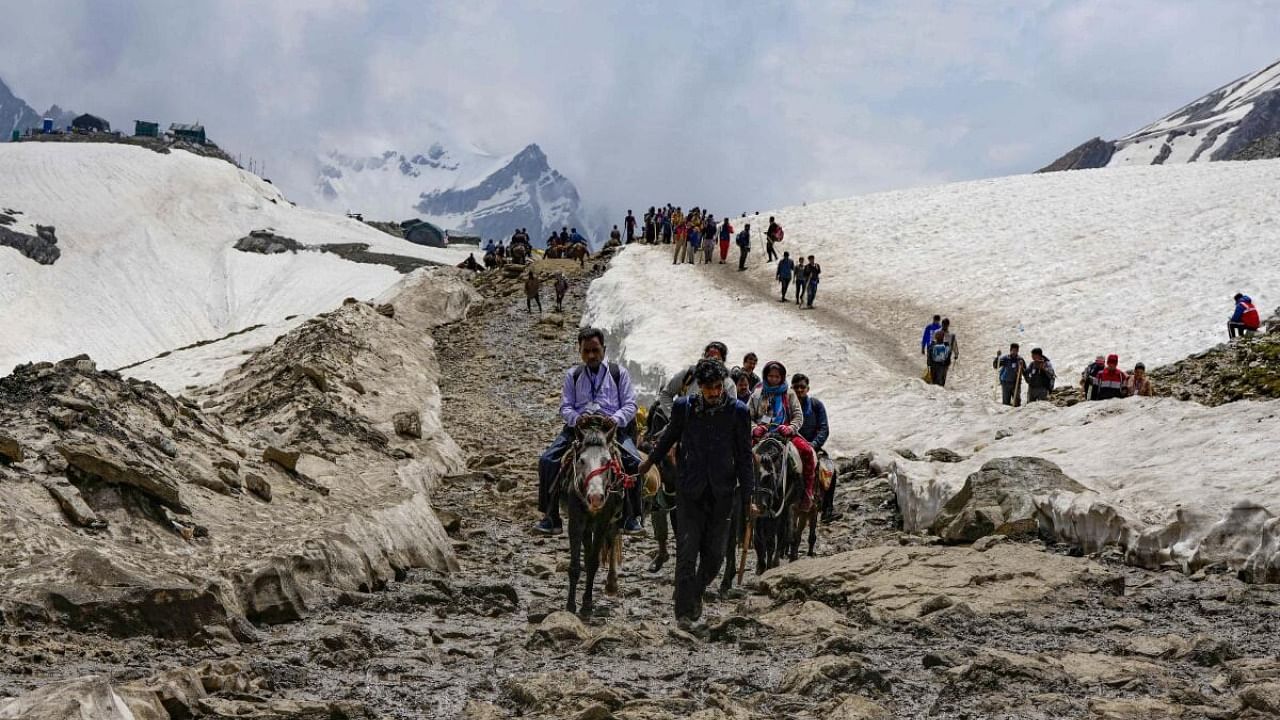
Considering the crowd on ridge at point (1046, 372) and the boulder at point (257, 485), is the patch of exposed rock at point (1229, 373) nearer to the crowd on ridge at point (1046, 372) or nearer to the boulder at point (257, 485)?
the crowd on ridge at point (1046, 372)

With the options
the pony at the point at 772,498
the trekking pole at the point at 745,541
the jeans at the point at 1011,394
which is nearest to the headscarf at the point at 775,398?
the pony at the point at 772,498

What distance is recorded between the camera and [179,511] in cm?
1001

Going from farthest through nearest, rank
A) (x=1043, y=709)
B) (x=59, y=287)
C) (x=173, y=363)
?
(x=59, y=287), (x=173, y=363), (x=1043, y=709)

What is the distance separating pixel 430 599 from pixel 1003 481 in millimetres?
6844

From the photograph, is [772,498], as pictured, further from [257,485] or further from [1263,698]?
[1263,698]

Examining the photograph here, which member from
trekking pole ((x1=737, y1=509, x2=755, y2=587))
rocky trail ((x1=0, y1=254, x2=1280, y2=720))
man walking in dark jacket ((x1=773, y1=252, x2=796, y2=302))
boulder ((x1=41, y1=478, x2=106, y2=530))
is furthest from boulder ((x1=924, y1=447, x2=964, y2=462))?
man walking in dark jacket ((x1=773, y1=252, x2=796, y2=302))

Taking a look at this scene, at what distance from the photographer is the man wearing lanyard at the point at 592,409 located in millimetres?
11281

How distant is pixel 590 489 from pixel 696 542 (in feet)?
3.49

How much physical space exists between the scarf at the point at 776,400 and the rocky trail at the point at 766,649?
85.8 inches

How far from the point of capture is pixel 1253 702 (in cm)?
578

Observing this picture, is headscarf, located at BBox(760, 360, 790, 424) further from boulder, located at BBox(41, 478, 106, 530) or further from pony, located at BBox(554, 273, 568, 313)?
pony, located at BBox(554, 273, 568, 313)

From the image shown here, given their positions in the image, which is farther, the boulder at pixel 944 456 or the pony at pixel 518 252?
the pony at pixel 518 252

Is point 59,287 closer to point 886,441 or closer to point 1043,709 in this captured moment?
point 886,441

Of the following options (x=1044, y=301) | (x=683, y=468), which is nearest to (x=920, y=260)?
(x=1044, y=301)
